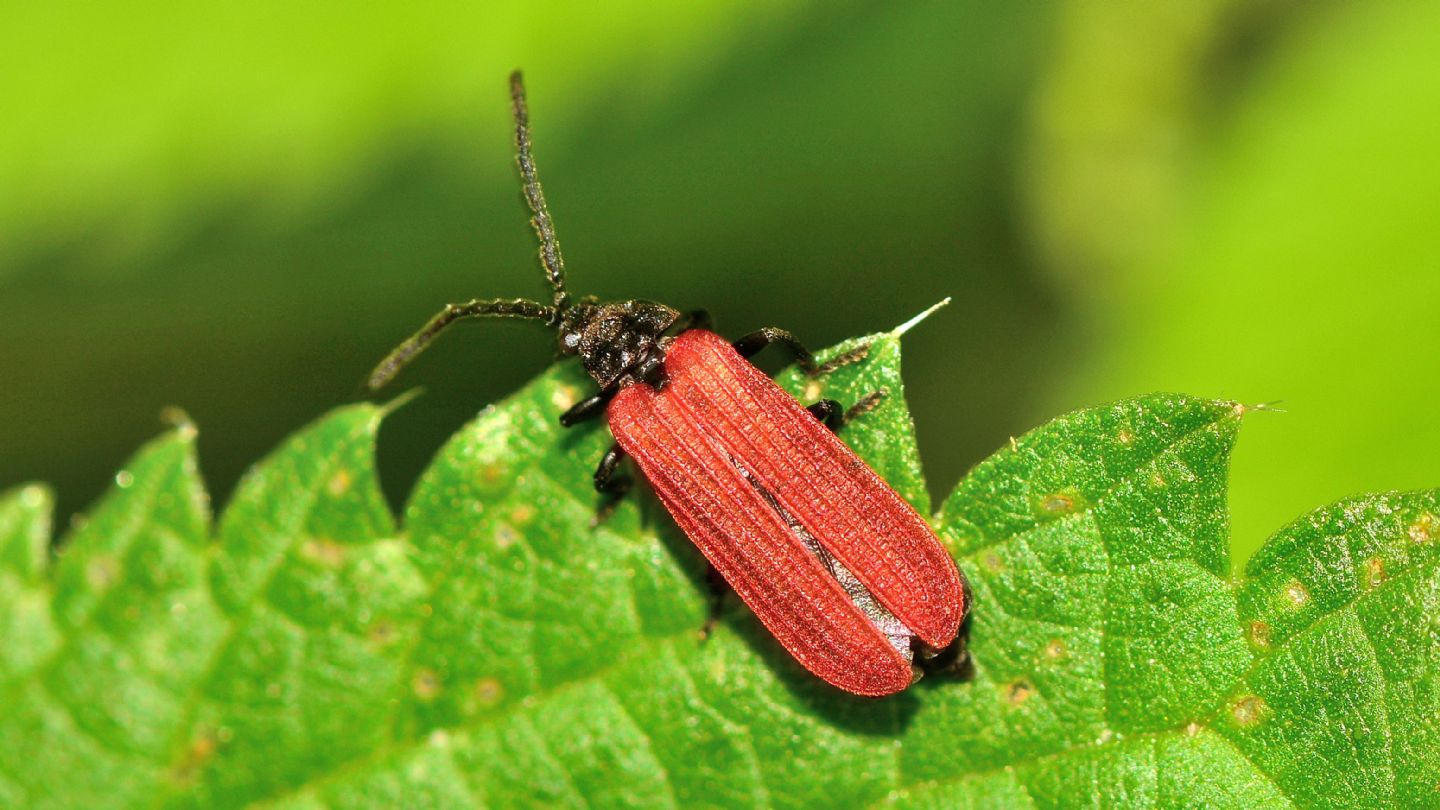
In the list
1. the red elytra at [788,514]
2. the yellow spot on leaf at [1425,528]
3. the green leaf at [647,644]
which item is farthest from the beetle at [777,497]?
the yellow spot on leaf at [1425,528]

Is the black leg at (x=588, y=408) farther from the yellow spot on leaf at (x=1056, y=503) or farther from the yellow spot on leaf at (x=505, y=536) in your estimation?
the yellow spot on leaf at (x=1056, y=503)

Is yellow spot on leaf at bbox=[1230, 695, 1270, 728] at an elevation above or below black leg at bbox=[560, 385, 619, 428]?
below

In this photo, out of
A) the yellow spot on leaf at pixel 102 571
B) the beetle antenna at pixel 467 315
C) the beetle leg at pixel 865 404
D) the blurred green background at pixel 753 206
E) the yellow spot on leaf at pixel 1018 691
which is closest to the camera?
the yellow spot on leaf at pixel 1018 691

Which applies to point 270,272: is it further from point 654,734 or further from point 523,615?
point 654,734

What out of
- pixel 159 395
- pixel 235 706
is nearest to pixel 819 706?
pixel 235 706

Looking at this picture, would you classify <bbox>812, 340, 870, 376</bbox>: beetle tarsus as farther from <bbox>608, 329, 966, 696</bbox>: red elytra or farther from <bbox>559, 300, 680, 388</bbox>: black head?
<bbox>559, 300, 680, 388</bbox>: black head

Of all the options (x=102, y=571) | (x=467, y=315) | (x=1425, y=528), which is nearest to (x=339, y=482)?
(x=467, y=315)

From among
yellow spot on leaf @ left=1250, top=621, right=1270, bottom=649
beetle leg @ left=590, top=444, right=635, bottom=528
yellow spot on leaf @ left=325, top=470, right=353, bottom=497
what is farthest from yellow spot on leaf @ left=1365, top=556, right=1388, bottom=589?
yellow spot on leaf @ left=325, top=470, right=353, bottom=497
